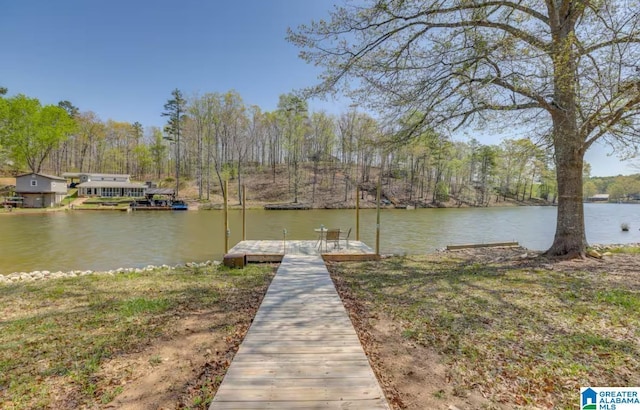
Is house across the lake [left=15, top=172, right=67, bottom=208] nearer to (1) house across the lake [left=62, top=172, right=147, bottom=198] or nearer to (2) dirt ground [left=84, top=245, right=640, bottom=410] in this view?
(1) house across the lake [left=62, top=172, right=147, bottom=198]

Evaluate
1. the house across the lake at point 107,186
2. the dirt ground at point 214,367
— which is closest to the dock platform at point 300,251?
the dirt ground at point 214,367

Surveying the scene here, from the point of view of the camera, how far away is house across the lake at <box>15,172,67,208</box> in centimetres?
3159

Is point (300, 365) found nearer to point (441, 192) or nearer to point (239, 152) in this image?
point (239, 152)

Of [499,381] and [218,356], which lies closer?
[499,381]

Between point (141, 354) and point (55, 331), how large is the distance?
1592 millimetres

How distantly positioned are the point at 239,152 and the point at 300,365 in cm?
4001

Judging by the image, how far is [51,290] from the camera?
588cm

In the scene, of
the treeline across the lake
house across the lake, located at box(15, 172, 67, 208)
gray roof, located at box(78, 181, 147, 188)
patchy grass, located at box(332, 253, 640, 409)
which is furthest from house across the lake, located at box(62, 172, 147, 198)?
patchy grass, located at box(332, 253, 640, 409)

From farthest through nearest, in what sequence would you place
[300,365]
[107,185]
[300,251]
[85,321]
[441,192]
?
[441,192], [107,185], [300,251], [85,321], [300,365]

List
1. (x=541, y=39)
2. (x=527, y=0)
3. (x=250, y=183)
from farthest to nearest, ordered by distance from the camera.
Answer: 1. (x=250, y=183)
2. (x=527, y=0)
3. (x=541, y=39)

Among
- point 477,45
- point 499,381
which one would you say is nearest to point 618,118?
point 477,45

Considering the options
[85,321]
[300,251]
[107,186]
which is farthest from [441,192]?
[107,186]

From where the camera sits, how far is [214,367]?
118 inches

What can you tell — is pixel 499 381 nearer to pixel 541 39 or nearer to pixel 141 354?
pixel 141 354
